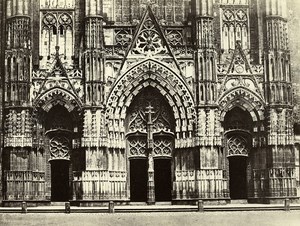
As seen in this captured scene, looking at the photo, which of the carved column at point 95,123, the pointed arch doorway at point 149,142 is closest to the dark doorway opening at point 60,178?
the carved column at point 95,123

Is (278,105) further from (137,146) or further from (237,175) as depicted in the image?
(137,146)

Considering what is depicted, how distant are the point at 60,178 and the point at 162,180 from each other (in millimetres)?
5670

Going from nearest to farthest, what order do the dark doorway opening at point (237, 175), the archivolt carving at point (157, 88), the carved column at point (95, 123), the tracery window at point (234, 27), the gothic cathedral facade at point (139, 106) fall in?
the carved column at point (95, 123)
the gothic cathedral facade at point (139, 106)
the archivolt carving at point (157, 88)
the dark doorway opening at point (237, 175)
the tracery window at point (234, 27)

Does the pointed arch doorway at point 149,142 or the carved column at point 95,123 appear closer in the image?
the carved column at point 95,123

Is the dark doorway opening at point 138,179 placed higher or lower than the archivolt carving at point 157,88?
lower

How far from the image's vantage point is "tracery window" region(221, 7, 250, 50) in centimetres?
3719

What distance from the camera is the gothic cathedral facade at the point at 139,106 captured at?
34344mm

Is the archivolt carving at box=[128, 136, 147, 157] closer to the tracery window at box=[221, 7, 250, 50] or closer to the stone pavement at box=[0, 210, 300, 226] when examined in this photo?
the tracery window at box=[221, 7, 250, 50]

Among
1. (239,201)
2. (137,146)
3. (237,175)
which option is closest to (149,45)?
(137,146)

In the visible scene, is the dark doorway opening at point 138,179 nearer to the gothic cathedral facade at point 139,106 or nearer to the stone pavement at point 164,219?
the gothic cathedral facade at point 139,106

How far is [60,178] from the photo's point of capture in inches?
1405

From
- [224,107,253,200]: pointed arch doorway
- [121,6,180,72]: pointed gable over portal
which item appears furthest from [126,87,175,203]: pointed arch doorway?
[224,107,253,200]: pointed arch doorway

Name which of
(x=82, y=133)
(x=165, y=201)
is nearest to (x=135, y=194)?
(x=165, y=201)

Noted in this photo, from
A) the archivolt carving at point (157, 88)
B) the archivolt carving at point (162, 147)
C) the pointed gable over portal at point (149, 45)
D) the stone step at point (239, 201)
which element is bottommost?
the stone step at point (239, 201)
